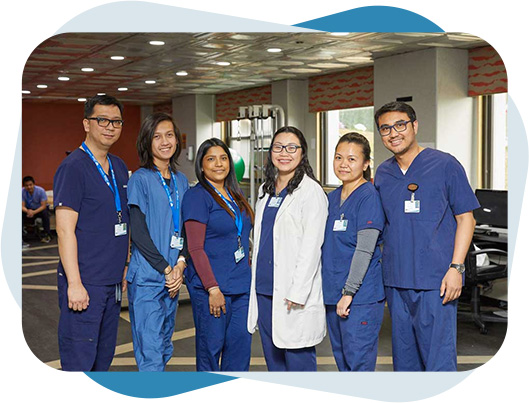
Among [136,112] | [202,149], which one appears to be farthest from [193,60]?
[136,112]

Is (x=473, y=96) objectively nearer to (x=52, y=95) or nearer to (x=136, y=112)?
(x=52, y=95)

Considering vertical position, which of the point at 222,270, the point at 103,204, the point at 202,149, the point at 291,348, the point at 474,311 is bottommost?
the point at 474,311

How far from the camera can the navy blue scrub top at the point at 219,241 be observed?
281cm

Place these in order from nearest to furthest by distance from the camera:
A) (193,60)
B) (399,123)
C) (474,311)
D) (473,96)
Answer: (399,123) → (474,311) → (473,96) → (193,60)

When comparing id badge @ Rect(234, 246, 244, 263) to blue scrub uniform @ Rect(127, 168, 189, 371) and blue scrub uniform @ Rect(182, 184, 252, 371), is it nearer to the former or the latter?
blue scrub uniform @ Rect(182, 184, 252, 371)

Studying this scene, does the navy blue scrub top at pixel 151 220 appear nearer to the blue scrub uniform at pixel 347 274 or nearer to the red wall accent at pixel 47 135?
the blue scrub uniform at pixel 347 274

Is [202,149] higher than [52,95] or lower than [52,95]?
lower

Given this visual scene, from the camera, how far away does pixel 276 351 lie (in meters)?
2.88

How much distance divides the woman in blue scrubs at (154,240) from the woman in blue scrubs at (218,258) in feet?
0.29

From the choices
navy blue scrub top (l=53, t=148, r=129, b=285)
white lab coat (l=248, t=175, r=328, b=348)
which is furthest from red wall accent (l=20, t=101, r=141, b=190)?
white lab coat (l=248, t=175, r=328, b=348)

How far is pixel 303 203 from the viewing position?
2.71m

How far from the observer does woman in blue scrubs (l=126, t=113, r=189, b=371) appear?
279 centimetres
